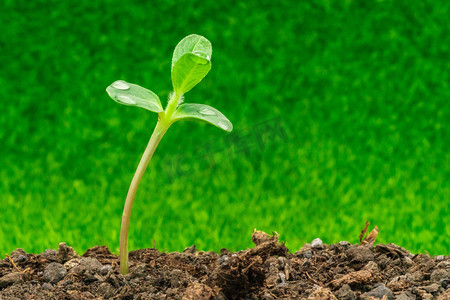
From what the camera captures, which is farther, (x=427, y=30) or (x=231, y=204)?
(x=427, y=30)

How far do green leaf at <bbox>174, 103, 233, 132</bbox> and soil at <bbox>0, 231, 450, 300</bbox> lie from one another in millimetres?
356

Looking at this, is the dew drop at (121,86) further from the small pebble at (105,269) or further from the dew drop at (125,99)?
the small pebble at (105,269)

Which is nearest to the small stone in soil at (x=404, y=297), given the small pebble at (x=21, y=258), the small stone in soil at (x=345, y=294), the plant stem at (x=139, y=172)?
the small stone in soil at (x=345, y=294)

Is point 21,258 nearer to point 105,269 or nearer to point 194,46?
point 105,269

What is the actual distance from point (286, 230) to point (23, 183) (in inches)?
56.6

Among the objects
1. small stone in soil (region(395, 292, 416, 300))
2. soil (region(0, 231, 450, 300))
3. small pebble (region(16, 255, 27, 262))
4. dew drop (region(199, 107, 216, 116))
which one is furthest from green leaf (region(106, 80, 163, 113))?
small stone in soil (region(395, 292, 416, 300))

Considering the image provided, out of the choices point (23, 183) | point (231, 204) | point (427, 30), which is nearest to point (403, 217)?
point (231, 204)

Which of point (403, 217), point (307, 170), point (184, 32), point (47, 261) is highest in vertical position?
point (184, 32)

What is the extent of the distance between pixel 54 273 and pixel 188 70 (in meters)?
0.74

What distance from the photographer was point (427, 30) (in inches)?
129

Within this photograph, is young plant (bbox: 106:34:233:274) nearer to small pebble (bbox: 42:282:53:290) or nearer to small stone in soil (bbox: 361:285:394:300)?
small pebble (bbox: 42:282:53:290)

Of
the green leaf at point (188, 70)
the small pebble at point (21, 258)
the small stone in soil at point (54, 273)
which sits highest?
the green leaf at point (188, 70)

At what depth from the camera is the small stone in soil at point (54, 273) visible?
1.58 m

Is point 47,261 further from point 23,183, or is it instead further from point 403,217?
point 403,217
